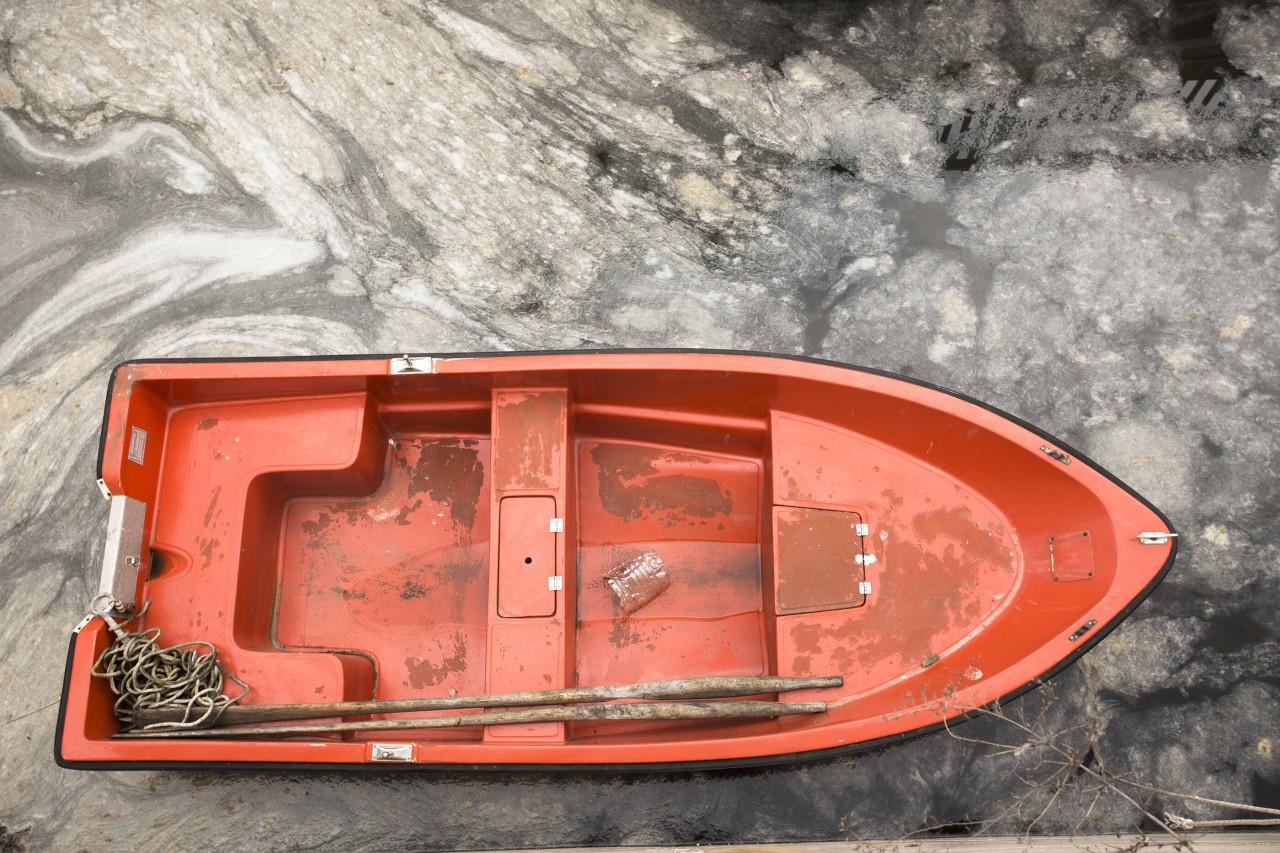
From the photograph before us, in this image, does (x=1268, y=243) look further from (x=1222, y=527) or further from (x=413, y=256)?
(x=413, y=256)

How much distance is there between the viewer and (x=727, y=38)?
15.8ft

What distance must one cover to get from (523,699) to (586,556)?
806 mm

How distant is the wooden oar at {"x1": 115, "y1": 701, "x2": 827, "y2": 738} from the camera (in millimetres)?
3196

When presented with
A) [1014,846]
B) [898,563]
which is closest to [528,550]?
[898,563]

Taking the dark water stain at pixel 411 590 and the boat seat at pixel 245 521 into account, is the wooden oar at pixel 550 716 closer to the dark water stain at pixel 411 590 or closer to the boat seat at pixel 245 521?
the boat seat at pixel 245 521

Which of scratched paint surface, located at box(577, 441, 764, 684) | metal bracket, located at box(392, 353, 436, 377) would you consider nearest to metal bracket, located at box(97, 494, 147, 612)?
metal bracket, located at box(392, 353, 436, 377)

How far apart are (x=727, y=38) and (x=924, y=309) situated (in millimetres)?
1961

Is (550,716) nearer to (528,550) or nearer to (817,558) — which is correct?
(528,550)

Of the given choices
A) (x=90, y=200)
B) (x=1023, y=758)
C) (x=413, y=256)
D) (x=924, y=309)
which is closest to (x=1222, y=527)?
(x=1023, y=758)

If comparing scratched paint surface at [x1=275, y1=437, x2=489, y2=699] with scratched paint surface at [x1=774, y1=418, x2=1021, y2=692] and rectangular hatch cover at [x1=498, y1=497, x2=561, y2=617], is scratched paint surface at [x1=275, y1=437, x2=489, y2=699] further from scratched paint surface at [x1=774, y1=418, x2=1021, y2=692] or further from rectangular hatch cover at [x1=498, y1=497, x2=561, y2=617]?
scratched paint surface at [x1=774, y1=418, x2=1021, y2=692]

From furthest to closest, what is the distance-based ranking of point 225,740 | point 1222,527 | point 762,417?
point 1222,527
point 762,417
point 225,740

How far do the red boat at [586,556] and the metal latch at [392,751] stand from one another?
0.4 inches

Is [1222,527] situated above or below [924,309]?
below

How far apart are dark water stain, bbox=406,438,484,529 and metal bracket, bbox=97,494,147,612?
3.68 ft
